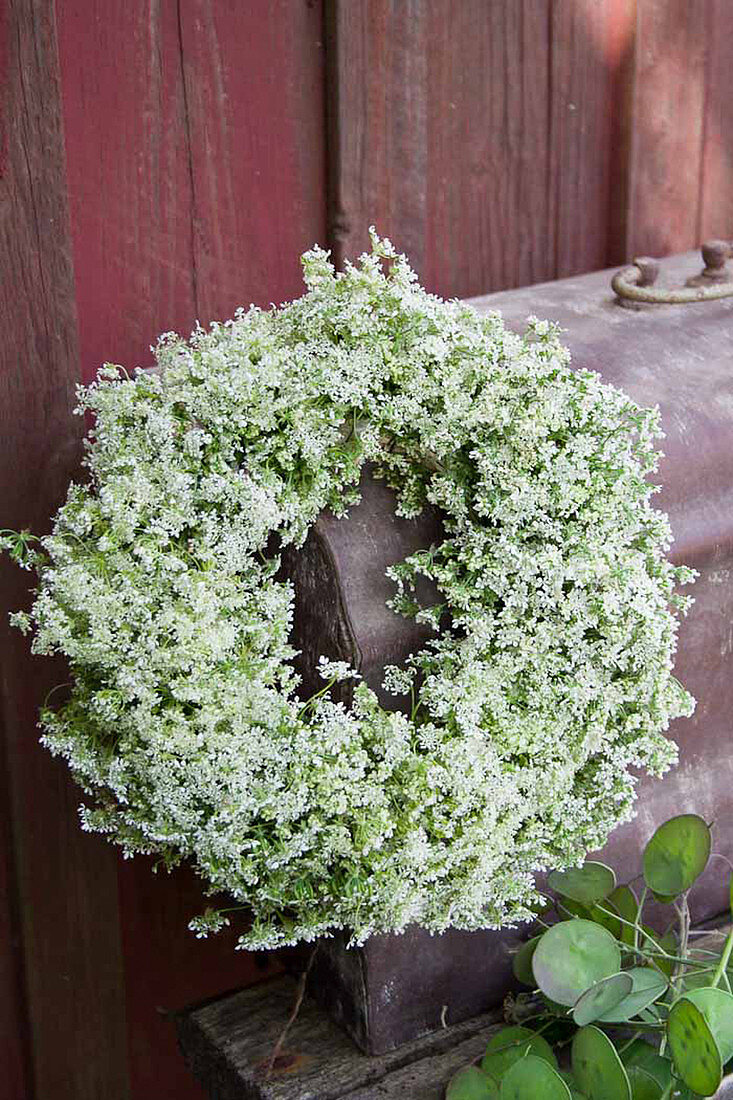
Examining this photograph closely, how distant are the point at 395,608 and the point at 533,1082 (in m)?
0.51

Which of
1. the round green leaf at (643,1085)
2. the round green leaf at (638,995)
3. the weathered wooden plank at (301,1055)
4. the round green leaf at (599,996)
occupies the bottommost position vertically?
the weathered wooden plank at (301,1055)

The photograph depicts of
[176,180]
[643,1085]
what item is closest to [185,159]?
[176,180]

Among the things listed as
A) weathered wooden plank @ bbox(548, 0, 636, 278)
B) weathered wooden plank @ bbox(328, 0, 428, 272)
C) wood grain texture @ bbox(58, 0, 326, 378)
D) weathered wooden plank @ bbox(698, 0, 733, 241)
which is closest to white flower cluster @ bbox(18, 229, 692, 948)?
wood grain texture @ bbox(58, 0, 326, 378)

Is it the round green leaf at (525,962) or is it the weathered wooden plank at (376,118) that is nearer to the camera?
the round green leaf at (525,962)

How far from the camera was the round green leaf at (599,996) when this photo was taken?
1.31m

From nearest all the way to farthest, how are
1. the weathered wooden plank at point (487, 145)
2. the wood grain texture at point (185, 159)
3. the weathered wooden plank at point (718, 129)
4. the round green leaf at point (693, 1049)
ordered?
the round green leaf at point (693, 1049)
the wood grain texture at point (185, 159)
the weathered wooden plank at point (487, 145)
the weathered wooden plank at point (718, 129)

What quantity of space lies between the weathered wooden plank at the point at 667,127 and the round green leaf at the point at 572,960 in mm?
1400

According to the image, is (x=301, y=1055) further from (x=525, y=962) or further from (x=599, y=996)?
(x=599, y=996)

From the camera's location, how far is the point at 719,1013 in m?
1.25

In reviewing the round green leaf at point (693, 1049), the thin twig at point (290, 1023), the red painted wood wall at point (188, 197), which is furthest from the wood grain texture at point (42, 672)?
the round green leaf at point (693, 1049)

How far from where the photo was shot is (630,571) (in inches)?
51.9

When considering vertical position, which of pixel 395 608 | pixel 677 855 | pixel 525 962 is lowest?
pixel 525 962

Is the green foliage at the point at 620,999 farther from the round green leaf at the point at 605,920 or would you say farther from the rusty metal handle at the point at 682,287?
the rusty metal handle at the point at 682,287

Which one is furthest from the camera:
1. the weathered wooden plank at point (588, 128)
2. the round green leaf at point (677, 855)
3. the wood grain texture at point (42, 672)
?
the weathered wooden plank at point (588, 128)
